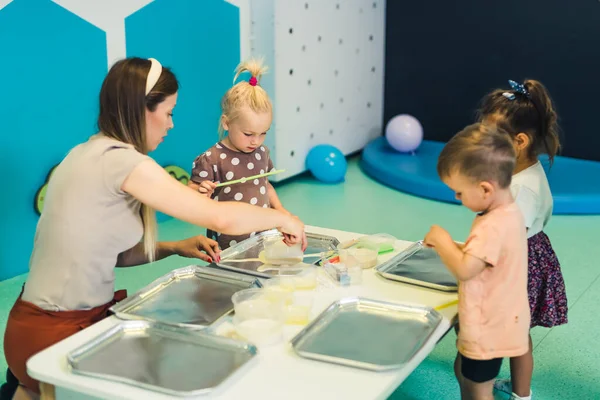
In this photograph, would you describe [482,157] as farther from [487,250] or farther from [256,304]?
[256,304]

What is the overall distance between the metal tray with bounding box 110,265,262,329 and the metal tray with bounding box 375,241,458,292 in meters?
0.37

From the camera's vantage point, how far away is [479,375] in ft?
5.72

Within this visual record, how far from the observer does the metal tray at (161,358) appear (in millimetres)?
1358

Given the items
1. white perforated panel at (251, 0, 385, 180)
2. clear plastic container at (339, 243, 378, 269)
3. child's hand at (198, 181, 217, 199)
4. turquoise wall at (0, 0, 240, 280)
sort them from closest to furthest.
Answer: clear plastic container at (339, 243, 378, 269) < child's hand at (198, 181, 217, 199) < turquoise wall at (0, 0, 240, 280) < white perforated panel at (251, 0, 385, 180)

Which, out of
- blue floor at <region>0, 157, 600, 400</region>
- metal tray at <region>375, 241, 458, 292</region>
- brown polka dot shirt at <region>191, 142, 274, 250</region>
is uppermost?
brown polka dot shirt at <region>191, 142, 274, 250</region>

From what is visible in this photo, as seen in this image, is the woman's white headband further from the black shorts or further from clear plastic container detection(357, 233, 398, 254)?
the black shorts

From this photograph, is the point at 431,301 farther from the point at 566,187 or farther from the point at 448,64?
the point at 448,64

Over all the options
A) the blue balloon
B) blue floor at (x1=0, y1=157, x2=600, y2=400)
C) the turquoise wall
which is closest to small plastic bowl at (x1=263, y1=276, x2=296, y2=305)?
blue floor at (x1=0, y1=157, x2=600, y2=400)

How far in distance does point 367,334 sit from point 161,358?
44cm

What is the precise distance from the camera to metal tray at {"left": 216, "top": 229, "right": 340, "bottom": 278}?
198 centimetres

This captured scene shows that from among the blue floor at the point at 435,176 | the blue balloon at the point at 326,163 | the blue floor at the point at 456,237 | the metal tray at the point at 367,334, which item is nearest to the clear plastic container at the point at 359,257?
the metal tray at the point at 367,334

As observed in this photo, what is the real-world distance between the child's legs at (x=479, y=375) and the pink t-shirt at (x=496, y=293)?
0.15 feet

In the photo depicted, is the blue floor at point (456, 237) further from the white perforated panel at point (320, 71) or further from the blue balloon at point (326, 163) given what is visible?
the white perforated panel at point (320, 71)

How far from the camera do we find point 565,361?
8.54 feet
